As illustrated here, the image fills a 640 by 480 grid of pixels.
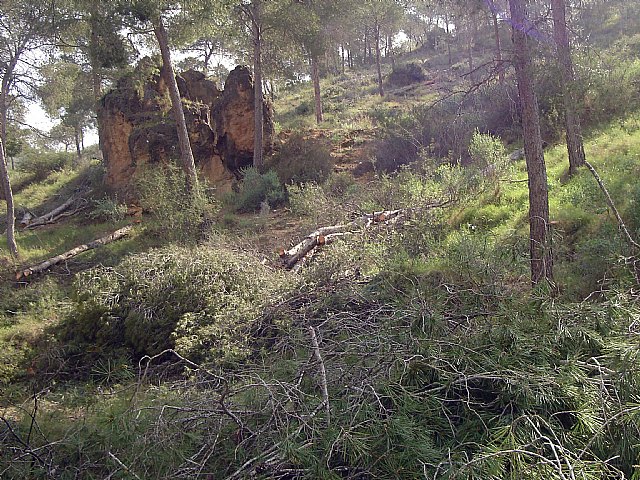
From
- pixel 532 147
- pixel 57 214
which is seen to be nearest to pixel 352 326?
pixel 532 147

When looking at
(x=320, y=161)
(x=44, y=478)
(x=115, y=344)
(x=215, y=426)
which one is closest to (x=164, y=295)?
(x=115, y=344)

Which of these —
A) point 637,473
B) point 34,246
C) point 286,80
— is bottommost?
point 637,473

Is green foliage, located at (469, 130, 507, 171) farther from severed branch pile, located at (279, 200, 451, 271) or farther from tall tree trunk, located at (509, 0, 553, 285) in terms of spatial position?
tall tree trunk, located at (509, 0, 553, 285)

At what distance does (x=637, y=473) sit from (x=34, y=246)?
42.9ft

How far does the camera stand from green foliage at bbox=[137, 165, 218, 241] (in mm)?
10312

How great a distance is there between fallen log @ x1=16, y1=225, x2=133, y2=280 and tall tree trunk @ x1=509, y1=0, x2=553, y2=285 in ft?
30.9

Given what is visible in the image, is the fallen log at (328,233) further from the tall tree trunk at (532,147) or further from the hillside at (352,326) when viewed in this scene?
the tall tree trunk at (532,147)

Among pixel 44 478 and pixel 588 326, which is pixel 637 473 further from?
pixel 44 478

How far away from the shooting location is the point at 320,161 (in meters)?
15.2

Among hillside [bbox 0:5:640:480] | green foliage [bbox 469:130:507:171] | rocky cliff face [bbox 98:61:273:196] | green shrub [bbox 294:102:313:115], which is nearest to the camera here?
hillside [bbox 0:5:640:480]

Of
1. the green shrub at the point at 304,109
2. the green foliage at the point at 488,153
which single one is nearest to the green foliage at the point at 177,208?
the green foliage at the point at 488,153

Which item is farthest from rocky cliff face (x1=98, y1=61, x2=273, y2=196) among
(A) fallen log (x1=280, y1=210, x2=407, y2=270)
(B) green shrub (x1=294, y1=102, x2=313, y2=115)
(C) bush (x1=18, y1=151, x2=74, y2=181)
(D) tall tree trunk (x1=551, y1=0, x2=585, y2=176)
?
(D) tall tree trunk (x1=551, y1=0, x2=585, y2=176)

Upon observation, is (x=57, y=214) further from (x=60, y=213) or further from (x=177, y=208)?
(x=177, y=208)

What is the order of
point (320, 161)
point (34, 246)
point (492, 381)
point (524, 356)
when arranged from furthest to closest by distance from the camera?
1. point (320, 161)
2. point (34, 246)
3. point (524, 356)
4. point (492, 381)
